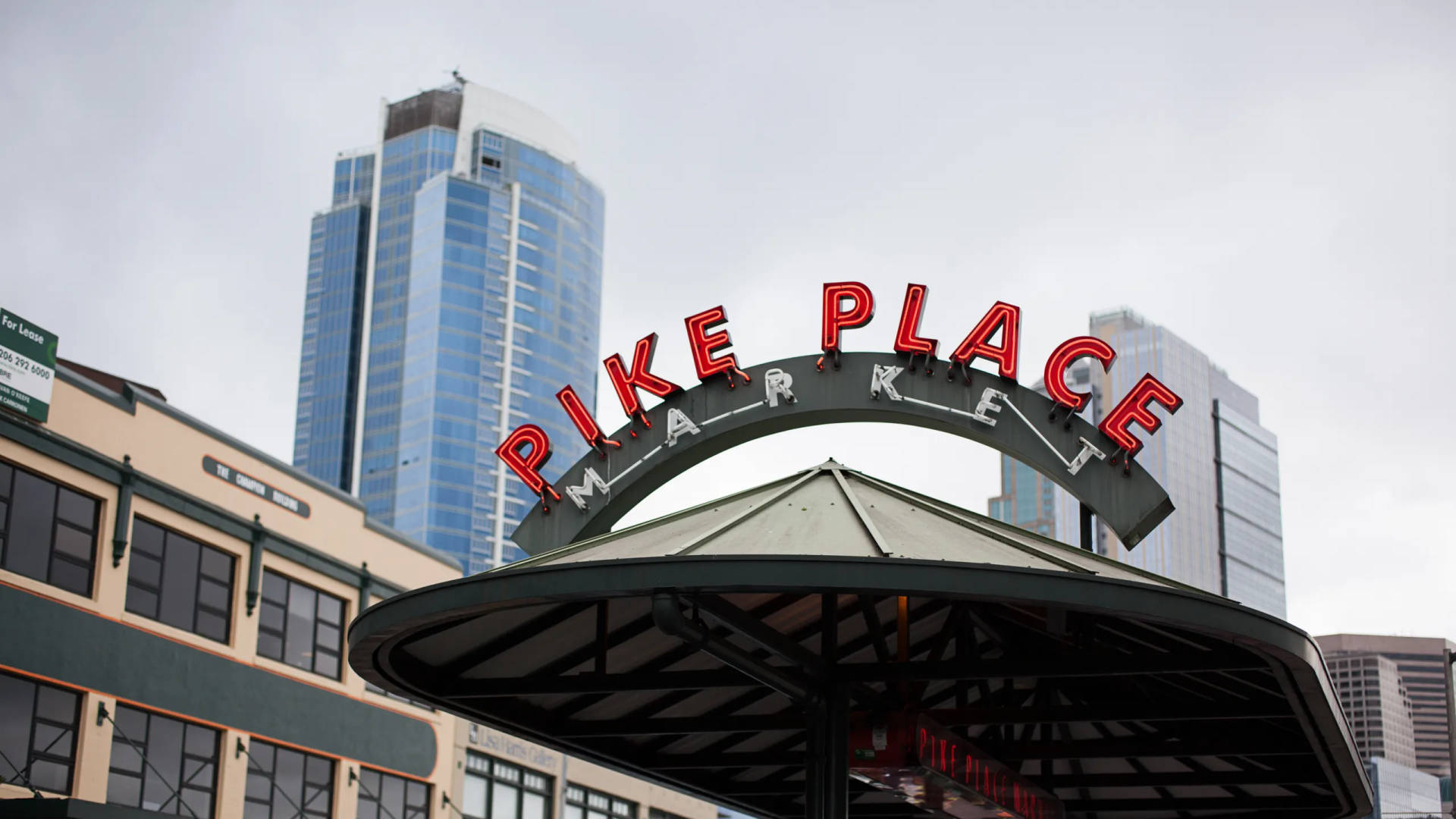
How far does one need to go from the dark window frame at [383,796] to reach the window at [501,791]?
1737 millimetres

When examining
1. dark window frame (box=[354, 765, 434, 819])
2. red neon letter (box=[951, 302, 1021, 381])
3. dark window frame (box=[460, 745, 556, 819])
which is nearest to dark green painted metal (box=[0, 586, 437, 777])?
dark window frame (box=[354, 765, 434, 819])

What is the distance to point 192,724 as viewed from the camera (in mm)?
37094

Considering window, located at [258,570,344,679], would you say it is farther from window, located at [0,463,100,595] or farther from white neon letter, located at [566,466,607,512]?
white neon letter, located at [566,466,607,512]

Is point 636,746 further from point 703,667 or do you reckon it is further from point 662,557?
point 662,557

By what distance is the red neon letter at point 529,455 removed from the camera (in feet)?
84.9

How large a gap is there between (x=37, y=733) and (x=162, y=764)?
392 cm

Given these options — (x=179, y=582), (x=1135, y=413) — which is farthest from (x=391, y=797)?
(x=1135, y=413)

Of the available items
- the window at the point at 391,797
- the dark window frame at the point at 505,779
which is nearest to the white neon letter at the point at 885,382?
the window at the point at 391,797

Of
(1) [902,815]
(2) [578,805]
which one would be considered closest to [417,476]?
(2) [578,805]

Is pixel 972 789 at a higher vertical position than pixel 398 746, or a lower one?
lower

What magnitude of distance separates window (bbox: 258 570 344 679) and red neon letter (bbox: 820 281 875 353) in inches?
789

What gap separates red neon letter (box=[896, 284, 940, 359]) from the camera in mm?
24656

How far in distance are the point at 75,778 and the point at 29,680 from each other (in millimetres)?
2275

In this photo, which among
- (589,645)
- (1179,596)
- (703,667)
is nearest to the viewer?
(1179,596)
